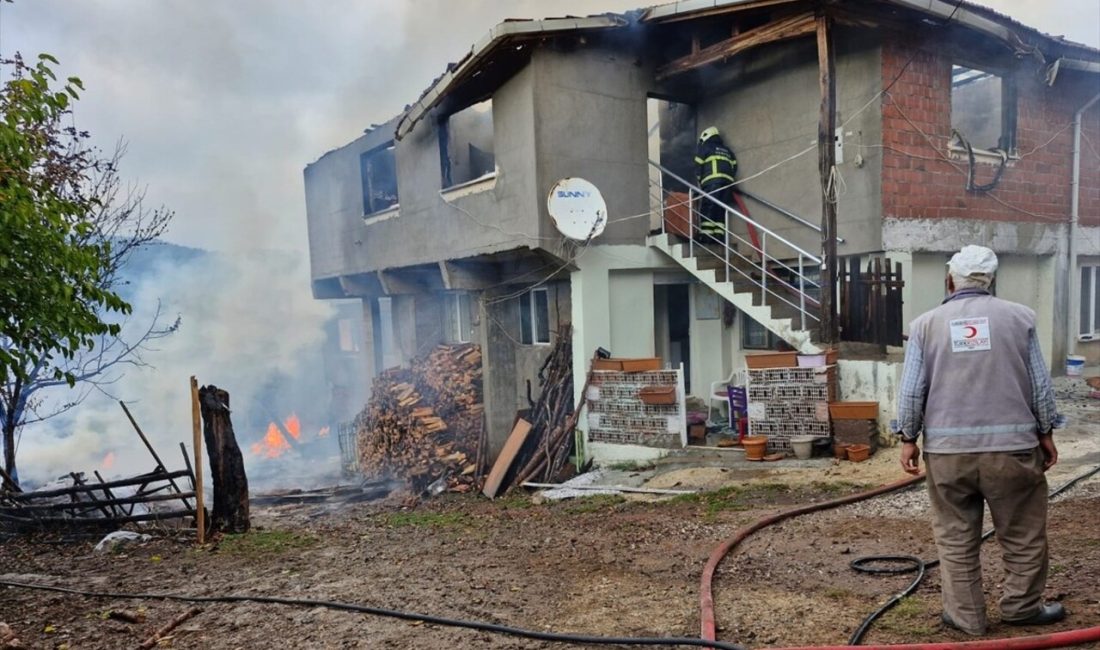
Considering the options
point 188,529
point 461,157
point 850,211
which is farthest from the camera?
point 461,157

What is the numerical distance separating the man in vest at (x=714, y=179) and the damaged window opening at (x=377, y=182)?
7444 mm

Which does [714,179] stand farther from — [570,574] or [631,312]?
[570,574]

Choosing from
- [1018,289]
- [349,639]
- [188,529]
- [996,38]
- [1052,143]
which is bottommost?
[188,529]

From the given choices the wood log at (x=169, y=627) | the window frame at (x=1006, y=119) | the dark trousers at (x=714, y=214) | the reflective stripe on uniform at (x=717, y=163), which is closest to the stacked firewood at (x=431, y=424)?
the dark trousers at (x=714, y=214)

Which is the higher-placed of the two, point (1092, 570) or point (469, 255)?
point (469, 255)

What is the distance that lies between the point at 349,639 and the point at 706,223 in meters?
9.09

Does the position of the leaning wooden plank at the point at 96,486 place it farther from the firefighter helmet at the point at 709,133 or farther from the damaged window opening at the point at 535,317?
the firefighter helmet at the point at 709,133

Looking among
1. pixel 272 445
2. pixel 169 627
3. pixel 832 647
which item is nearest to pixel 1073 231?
pixel 832 647

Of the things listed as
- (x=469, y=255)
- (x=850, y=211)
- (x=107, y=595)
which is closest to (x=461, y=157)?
(x=469, y=255)

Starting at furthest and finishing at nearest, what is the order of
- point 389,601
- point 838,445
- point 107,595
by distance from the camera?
point 838,445 → point 107,595 → point 389,601

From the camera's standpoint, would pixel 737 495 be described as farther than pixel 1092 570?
Yes

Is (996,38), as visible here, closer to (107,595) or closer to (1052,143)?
(1052,143)

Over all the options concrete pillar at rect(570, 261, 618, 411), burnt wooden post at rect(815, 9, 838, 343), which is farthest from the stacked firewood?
burnt wooden post at rect(815, 9, 838, 343)

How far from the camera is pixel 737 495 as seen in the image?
729cm
